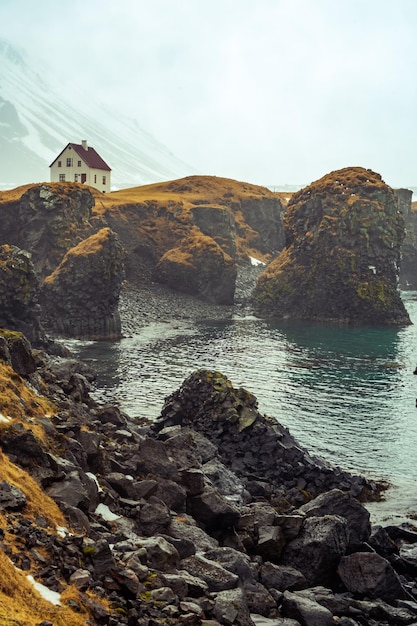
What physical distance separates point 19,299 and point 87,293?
72.2 ft

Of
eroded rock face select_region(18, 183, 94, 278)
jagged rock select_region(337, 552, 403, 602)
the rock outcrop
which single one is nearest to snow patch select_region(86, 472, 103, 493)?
the rock outcrop

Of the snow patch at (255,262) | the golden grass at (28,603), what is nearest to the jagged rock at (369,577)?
the golden grass at (28,603)

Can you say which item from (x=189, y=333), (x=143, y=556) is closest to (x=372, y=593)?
(x=143, y=556)

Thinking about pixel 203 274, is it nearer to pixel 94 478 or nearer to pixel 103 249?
pixel 103 249

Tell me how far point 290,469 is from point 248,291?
122368mm

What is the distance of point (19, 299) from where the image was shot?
92.0 meters

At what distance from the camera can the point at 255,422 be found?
2012 inches

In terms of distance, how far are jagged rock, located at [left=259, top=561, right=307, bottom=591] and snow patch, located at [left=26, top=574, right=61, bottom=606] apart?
11.7 metres

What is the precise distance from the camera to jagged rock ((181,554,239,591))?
23.9 m

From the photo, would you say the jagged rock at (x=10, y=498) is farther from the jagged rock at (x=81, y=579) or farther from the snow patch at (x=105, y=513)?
the snow patch at (x=105, y=513)

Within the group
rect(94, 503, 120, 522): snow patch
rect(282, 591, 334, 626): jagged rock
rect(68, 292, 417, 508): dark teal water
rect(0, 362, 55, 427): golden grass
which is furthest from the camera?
rect(68, 292, 417, 508): dark teal water

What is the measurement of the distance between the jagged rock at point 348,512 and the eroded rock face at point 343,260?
104608 millimetres

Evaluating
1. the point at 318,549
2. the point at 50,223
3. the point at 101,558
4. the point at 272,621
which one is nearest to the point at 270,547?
the point at 318,549

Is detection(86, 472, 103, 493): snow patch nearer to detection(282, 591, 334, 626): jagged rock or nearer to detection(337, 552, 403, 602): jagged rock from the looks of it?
detection(282, 591, 334, 626): jagged rock
